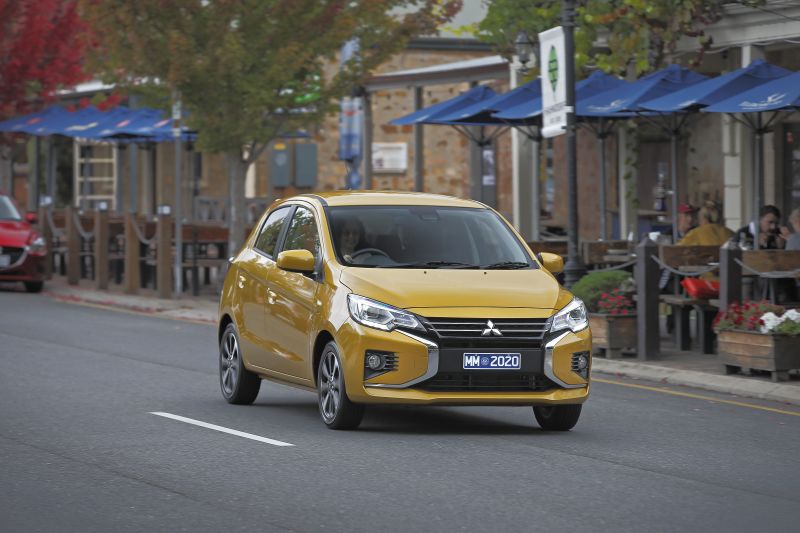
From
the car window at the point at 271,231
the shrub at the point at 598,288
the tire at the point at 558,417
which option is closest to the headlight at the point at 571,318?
the tire at the point at 558,417

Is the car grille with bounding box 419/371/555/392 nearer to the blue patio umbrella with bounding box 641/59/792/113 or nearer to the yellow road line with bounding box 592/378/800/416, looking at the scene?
the yellow road line with bounding box 592/378/800/416

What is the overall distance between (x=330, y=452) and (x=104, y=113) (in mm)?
28081

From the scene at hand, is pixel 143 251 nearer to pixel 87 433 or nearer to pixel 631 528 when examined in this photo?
pixel 87 433

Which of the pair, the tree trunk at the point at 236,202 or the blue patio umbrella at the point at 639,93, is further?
the tree trunk at the point at 236,202

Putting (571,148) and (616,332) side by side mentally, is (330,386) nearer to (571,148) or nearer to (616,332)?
(616,332)

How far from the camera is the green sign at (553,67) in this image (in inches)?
812

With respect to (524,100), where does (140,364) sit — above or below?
below

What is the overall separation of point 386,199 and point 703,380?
175 inches

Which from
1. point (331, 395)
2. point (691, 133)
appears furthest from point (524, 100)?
point (331, 395)

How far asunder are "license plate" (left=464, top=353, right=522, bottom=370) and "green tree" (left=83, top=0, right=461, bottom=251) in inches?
633

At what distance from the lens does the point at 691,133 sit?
28062 millimetres

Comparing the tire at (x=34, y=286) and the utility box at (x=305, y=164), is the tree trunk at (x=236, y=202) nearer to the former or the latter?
the tire at (x=34, y=286)

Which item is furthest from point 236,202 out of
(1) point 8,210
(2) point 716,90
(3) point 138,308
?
(2) point 716,90

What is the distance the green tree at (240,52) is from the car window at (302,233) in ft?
45.2
